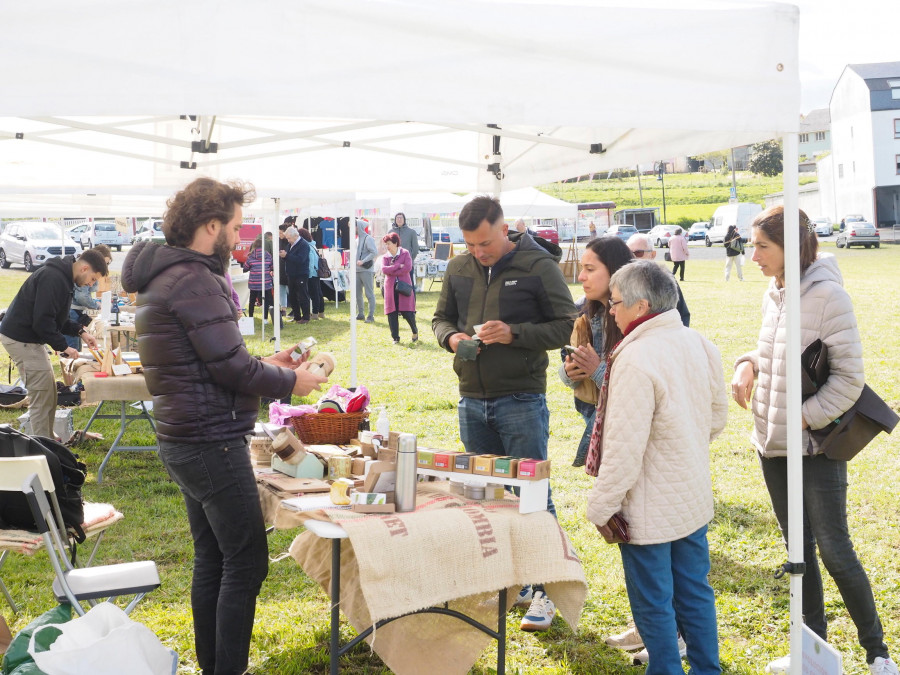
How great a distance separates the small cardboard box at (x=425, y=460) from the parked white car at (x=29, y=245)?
79.7 ft

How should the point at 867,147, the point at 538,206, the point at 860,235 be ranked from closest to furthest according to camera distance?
1. the point at 538,206
2. the point at 860,235
3. the point at 867,147

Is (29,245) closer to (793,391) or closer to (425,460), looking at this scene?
(425,460)

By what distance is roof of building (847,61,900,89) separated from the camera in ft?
177

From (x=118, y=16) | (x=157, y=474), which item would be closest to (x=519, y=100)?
(x=118, y=16)

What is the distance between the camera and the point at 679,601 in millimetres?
2822

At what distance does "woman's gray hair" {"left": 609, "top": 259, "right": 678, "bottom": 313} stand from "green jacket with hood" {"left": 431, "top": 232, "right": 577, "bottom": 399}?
29.5 inches

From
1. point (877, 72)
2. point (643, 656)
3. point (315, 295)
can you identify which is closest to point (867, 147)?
point (877, 72)

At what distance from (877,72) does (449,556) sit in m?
60.9

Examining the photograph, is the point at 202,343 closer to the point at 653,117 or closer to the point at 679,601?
the point at 653,117

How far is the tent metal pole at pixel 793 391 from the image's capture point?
8.18ft

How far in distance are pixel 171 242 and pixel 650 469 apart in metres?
1.57

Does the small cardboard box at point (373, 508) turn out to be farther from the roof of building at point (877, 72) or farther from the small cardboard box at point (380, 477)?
the roof of building at point (877, 72)

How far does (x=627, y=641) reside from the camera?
11.3 feet

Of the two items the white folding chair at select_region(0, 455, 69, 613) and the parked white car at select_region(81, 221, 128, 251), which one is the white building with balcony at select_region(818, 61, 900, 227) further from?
the white folding chair at select_region(0, 455, 69, 613)
